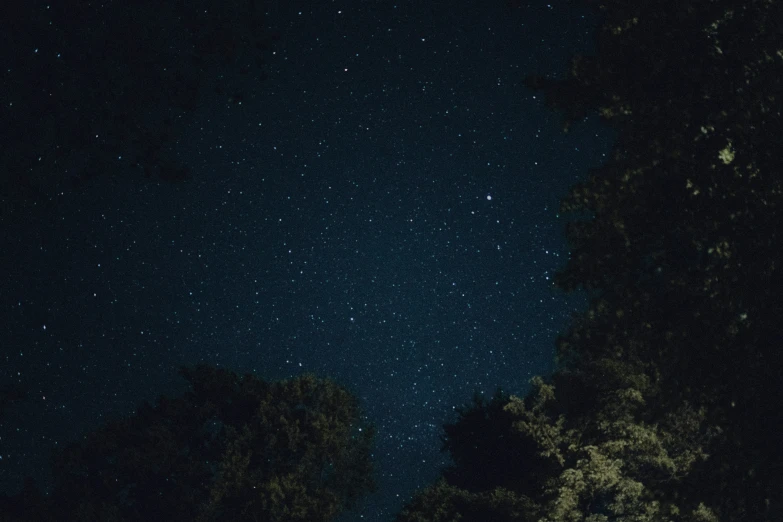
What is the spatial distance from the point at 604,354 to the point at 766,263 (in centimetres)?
210

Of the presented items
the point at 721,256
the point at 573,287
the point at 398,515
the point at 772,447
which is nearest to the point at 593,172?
the point at 573,287

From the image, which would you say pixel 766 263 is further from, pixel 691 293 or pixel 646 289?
pixel 646 289

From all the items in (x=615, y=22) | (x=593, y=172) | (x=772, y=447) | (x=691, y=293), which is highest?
(x=615, y=22)

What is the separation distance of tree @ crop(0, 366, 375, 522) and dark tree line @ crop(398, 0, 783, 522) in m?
19.2

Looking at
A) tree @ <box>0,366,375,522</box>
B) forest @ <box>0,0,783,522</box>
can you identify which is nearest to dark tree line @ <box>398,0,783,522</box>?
forest @ <box>0,0,783,522</box>

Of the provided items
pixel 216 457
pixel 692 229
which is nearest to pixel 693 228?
pixel 692 229

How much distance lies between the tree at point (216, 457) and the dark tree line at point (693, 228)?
757 inches

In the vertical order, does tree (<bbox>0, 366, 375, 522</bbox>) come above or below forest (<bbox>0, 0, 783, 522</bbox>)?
above

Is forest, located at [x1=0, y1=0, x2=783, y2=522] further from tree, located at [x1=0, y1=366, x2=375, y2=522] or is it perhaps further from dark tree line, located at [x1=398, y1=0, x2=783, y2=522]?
tree, located at [x1=0, y1=366, x2=375, y2=522]

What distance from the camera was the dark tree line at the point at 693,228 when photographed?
20.7 feet

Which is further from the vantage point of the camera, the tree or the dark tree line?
the tree

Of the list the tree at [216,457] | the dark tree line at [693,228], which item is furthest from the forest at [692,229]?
the tree at [216,457]

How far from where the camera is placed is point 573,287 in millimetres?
7621

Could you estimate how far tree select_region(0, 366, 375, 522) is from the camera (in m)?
24.7
